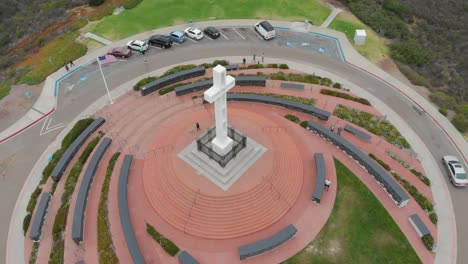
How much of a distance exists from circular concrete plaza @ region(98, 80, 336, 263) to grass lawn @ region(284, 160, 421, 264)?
1.00m

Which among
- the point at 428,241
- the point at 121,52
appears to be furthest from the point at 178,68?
the point at 428,241

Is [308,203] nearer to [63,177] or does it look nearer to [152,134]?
[152,134]

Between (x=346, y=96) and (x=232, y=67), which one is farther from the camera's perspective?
(x=232, y=67)

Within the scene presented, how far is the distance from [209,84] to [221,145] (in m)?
15.8

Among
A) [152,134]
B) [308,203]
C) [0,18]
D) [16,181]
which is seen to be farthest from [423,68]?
[0,18]

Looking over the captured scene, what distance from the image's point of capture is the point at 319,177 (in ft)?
124

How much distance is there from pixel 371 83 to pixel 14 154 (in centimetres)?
4853

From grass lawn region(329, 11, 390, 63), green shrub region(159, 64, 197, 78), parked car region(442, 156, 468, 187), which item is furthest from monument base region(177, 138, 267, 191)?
grass lawn region(329, 11, 390, 63)

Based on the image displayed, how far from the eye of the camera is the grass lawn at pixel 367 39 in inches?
2242

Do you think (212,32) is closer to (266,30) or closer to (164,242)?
(266,30)

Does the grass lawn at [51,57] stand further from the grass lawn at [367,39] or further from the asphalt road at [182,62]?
the grass lawn at [367,39]

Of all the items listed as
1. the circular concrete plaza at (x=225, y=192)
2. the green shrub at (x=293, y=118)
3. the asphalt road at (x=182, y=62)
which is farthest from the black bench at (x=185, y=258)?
the green shrub at (x=293, y=118)

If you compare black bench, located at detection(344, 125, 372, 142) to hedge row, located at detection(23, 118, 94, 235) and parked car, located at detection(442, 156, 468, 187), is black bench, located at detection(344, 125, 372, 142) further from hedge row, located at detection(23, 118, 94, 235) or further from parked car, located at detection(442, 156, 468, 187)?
hedge row, located at detection(23, 118, 94, 235)

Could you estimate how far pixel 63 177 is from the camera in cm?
4062
